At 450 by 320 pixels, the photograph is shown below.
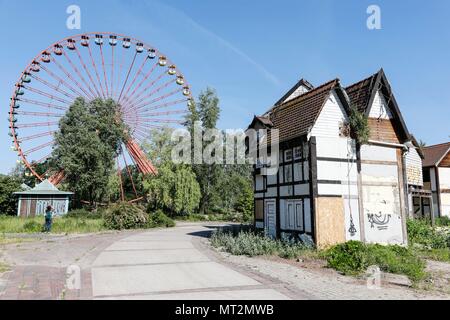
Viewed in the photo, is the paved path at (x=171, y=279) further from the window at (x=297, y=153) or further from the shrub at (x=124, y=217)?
the shrub at (x=124, y=217)

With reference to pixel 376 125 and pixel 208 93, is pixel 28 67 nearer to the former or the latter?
pixel 208 93

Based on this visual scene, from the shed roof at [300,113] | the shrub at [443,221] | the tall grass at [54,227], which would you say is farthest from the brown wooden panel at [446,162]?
the tall grass at [54,227]

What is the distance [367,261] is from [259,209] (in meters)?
7.58

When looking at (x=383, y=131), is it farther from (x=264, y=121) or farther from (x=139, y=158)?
(x=139, y=158)

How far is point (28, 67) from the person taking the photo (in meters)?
32.9

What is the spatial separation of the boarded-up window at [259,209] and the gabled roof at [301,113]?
383 cm

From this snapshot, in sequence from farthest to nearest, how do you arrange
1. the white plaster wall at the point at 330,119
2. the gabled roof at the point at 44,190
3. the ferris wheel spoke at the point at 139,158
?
Result: the ferris wheel spoke at the point at 139,158
the gabled roof at the point at 44,190
the white plaster wall at the point at 330,119

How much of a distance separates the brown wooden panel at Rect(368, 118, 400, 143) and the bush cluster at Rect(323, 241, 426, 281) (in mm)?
5403

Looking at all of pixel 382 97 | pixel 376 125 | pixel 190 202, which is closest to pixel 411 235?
pixel 376 125

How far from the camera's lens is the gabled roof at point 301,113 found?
46.4 feet

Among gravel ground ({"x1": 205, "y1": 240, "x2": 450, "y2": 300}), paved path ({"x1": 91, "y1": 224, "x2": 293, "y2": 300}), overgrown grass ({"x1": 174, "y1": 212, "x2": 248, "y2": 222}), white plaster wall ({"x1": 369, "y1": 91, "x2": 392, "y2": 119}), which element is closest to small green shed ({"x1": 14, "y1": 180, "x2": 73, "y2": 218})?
overgrown grass ({"x1": 174, "y1": 212, "x2": 248, "y2": 222})

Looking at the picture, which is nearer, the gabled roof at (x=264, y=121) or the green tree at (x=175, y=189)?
the gabled roof at (x=264, y=121)

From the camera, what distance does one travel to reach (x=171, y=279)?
27.1 ft

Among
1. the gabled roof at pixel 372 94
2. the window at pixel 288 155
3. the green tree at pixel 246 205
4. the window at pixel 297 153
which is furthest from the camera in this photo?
the green tree at pixel 246 205
